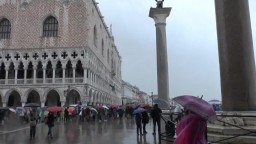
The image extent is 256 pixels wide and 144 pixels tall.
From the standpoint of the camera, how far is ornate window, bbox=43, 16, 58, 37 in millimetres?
41119

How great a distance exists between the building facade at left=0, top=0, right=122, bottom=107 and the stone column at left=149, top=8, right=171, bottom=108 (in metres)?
22.0

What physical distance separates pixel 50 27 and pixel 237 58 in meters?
37.3

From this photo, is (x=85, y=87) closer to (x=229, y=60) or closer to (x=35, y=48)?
(x=35, y=48)

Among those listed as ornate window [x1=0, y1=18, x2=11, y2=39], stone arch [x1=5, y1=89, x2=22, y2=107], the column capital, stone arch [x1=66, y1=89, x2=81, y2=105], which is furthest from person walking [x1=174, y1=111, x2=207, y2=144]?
ornate window [x1=0, y1=18, x2=11, y2=39]

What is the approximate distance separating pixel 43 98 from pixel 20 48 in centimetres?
788

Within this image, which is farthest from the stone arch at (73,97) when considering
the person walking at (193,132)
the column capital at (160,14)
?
the person walking at (193,132)

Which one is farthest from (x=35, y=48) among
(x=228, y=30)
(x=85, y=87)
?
(x=228, y=30)

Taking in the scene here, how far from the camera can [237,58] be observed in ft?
23.1

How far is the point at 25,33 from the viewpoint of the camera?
4141 centimetres

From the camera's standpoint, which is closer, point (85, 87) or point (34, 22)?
point (85, 87)

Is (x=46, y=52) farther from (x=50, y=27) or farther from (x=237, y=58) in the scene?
(x=237, y=58)

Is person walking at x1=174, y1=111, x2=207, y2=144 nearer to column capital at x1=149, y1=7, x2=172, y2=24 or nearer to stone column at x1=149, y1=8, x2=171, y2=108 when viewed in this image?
stone column at x1=149, y1=8, x2=171, y2=108

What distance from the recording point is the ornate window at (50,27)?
135 feet

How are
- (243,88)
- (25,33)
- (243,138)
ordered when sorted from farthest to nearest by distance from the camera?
(25,33) < (243,88) < (243,138)
